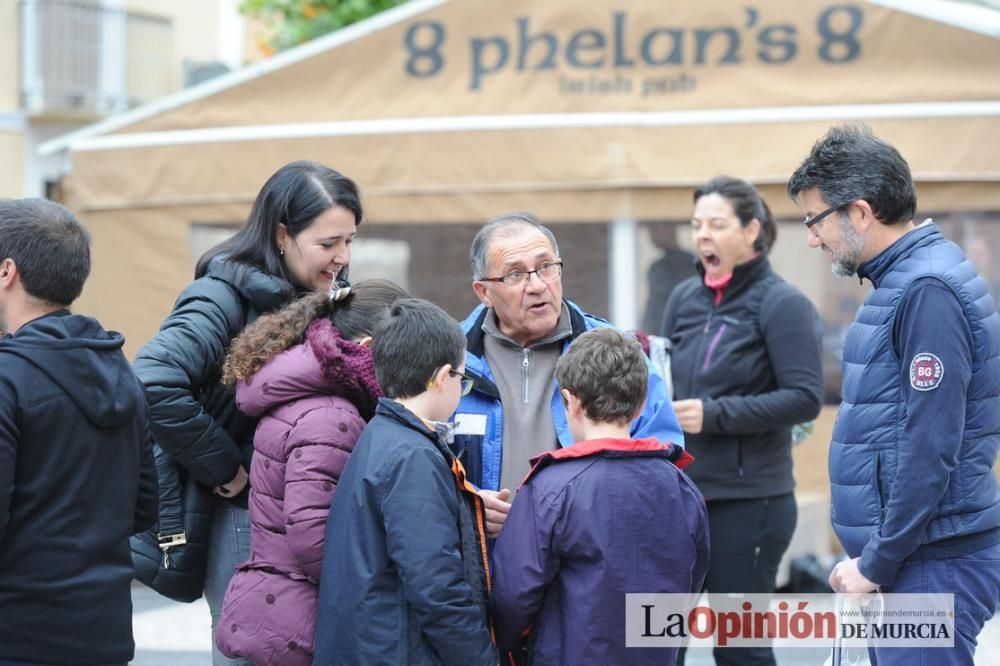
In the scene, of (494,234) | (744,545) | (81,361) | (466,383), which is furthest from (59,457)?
(744,545)

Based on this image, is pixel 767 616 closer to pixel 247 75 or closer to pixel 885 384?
Result: pixel 885 384

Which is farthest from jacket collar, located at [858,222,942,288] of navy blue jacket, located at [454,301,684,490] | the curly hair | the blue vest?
the curly hair

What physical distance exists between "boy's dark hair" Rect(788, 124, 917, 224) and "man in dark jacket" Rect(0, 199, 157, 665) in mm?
1829

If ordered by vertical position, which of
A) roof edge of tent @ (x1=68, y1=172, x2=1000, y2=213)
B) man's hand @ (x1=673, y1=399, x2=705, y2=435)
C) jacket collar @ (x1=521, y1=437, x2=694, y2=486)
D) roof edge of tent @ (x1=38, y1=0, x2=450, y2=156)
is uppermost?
roof edge of tent @ (x1=38, y1=0, x2=450, y2=156)

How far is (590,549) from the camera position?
9.52ft

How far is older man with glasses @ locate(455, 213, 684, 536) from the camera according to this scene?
3387 millimetres

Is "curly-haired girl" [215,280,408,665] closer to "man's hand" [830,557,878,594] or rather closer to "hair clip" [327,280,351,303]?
"hair clip" [327,280,351,303]

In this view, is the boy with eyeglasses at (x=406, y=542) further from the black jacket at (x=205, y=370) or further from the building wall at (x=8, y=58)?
the building wall at (x=8, y=58)

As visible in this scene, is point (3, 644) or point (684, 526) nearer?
point (3, 644)

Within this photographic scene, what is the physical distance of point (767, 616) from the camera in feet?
14.1

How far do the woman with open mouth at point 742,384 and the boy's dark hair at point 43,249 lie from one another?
227 centimetres

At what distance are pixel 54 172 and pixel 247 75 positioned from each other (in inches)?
422

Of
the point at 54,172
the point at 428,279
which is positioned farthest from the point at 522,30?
the point at 54,172

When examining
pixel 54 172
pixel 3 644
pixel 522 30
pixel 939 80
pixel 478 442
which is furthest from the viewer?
pixel 54 172
